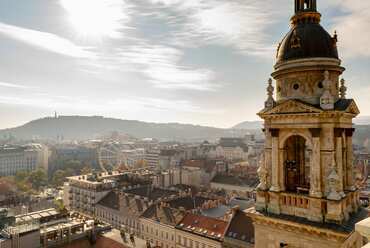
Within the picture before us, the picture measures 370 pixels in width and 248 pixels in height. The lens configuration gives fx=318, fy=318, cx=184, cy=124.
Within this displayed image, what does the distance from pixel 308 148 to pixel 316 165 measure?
102 centimetres

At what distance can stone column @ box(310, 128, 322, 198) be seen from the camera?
16250 mm

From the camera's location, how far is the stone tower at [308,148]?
52.5 feet

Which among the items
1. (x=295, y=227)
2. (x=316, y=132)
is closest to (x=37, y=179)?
(x=295, y=227)

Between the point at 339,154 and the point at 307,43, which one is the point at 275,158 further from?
the point at 307,43

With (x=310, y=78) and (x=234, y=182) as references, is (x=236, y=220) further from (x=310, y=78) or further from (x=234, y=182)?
(x=234, y=182)

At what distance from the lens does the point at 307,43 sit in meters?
17.2

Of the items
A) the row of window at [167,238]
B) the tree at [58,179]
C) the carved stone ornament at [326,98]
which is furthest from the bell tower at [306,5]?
the tree at [58,179]

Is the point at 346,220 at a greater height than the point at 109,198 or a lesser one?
greater

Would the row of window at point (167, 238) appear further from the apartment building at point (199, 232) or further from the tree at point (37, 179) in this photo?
the tree at point (37, 179)

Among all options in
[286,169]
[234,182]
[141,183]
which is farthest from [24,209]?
[286,169]

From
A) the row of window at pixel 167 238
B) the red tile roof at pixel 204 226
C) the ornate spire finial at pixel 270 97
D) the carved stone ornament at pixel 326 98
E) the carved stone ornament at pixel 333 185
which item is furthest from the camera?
the row of window at pixel 167 238

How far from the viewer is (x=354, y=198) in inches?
699

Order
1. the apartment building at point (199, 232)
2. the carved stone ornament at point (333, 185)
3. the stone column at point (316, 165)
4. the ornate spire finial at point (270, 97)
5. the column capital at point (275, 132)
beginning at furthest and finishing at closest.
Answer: the apartment building at point (199, 232), the ornate spire finial at point (270, 97), the column capital at point (275, 132), the stone column at point (316, 165), the carved stone ornament at point (333, 185)

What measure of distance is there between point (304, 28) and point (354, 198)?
9.92m
